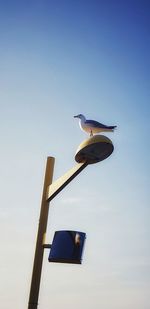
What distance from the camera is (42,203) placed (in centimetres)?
390

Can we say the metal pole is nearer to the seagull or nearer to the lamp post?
the lamp post

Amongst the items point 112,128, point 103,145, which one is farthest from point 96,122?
point 103,145

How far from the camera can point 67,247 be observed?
350 centimetres

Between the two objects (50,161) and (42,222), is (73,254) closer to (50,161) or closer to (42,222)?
(42,222)

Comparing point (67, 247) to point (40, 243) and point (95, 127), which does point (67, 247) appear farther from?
point (95, 127)

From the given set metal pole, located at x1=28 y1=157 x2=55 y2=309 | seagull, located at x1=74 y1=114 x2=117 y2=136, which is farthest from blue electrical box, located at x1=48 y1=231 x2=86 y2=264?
seagull, located at x1=74 y1=114 x2=117 y2=136

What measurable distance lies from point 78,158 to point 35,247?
118 centimetres

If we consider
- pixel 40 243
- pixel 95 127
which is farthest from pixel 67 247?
pixel 95 127

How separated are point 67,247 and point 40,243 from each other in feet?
1.21

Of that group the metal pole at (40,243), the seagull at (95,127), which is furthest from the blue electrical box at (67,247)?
the seagull at (95,127)

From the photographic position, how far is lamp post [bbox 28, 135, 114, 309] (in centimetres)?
343

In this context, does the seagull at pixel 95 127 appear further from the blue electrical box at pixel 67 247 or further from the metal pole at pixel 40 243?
the blue electrical box at pixel 67 247

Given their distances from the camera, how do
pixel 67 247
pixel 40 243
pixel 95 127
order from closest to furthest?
pixel 67 247 < pixel 40 243 < pixel 95 127

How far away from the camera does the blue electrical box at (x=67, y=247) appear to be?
3469 mm
